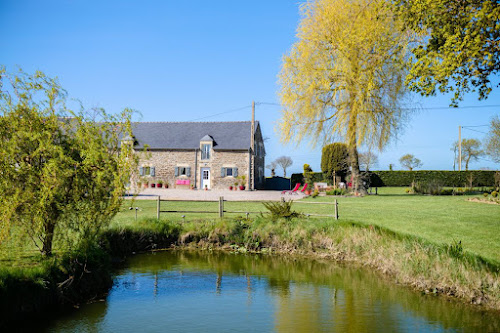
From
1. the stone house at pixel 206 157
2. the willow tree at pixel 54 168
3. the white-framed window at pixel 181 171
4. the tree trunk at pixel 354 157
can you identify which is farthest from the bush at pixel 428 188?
the willow tree at pixel 54 168

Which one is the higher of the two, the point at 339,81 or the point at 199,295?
the point at 339,81

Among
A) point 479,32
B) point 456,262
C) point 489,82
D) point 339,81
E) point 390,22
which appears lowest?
point 456,262

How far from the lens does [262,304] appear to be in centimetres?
753

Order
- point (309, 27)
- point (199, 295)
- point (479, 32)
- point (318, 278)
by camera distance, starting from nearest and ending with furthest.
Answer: point (199, 295)
point (479, 32)
point (318, 278)
point (309, 27)

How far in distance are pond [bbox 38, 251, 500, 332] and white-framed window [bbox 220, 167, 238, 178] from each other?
81.8 feet

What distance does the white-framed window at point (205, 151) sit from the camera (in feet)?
117

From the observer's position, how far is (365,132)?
23.8 meters

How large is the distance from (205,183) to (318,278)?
27190 mm

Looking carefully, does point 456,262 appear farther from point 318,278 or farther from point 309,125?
point 309,125

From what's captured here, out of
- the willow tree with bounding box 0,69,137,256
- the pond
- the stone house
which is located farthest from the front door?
the willow tree with bounding box 0,69,137,256

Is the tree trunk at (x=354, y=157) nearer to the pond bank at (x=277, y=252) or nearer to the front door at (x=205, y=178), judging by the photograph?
the pond bank at (x=277, y=252)

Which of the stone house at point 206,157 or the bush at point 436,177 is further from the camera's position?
the bush at point 436,177

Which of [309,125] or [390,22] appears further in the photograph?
[309,125]

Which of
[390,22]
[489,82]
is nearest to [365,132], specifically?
[390,22]
